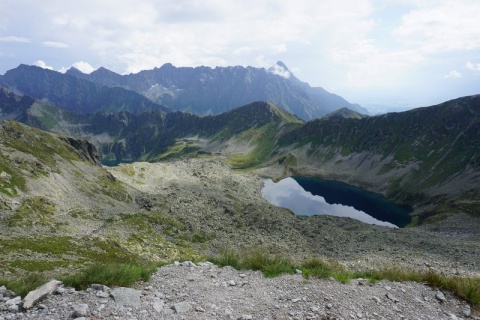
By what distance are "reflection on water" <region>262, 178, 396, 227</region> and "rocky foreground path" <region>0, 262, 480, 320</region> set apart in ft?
395

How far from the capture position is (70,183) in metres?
94.7

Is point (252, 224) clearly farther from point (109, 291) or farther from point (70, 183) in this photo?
point (109, 291)

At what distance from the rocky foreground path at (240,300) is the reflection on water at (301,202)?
120356mm

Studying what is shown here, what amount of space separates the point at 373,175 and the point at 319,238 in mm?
124120

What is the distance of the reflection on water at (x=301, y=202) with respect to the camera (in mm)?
137500

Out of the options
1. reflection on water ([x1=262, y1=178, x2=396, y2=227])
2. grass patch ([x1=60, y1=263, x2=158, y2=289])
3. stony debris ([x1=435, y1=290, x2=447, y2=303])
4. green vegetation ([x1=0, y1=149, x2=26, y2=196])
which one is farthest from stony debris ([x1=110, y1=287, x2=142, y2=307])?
reflection on water ([x1=262, y1=178, x2=396, y2=227])

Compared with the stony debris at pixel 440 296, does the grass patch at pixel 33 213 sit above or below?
below

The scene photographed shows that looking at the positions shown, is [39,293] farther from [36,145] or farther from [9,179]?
[36,145]

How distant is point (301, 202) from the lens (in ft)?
514

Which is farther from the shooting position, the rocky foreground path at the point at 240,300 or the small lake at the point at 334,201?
the small lake at the point at 334,201

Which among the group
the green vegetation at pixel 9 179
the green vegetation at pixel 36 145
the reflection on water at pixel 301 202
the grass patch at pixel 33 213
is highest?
A: the green vegetation at pixel 36 145

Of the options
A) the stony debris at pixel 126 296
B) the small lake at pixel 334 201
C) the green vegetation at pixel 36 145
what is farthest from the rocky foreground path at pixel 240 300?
the small lake at pixel 334 201

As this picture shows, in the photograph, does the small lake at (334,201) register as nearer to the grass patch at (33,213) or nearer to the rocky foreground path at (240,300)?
the grass patch at (33,213)

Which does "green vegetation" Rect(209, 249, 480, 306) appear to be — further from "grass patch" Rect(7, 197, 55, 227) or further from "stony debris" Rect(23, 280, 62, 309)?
"grass patch" Rect(7, 197, 55, 227)
